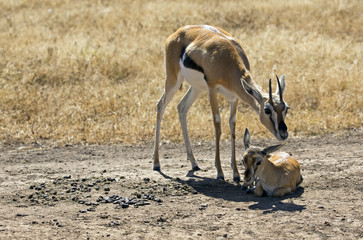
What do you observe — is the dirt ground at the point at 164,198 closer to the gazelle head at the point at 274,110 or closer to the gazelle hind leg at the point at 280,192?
the gazelle hind leg at the point at 280,192

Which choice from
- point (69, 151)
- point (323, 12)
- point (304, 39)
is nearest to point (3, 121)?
point (69, 151)

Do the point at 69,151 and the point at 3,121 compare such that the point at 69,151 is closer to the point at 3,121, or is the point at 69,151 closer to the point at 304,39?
the point at 3,121

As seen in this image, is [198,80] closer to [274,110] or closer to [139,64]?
[274,110]

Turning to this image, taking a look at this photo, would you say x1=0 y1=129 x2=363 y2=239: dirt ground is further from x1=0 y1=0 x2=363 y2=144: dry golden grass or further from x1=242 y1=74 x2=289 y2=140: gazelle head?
x1=0 y1=0 x2=363 y2=144: dry golden grass

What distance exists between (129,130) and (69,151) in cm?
129

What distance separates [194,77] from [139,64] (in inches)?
239

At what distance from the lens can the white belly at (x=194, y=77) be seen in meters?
8.24

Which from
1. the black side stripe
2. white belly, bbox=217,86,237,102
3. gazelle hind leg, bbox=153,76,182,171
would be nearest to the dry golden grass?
gazelle hind leg, bbox=153,76,182,171

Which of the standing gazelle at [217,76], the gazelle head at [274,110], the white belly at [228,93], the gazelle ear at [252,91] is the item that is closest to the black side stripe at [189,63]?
the standing gazelle at [217,76]

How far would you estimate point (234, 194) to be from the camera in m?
7.39

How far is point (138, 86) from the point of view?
12.9 metres

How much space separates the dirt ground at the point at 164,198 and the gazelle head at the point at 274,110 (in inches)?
33.6

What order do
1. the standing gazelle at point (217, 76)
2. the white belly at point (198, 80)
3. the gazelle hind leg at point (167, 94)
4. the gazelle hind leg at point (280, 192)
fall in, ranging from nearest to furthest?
the gazelle hind leg at point (280, 192)
the standing gazelle at point (217, 76)
the white belly at point (198, 80)
the gazelle hind leg at point (167, 94)

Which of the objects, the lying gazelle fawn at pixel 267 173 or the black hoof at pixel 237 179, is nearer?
the lying gazelle fawn at pixel 267 173
